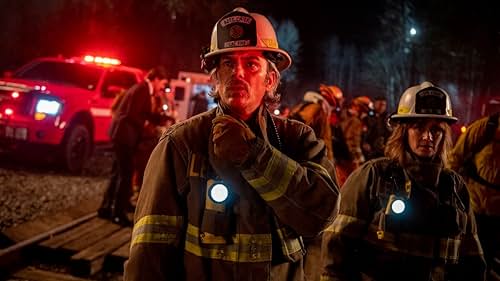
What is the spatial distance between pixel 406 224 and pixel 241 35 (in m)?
1.40

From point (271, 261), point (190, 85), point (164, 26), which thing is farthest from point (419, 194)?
point (164, 26)

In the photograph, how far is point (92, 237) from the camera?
5762mm

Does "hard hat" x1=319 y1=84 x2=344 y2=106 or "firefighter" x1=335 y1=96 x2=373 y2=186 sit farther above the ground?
"hard hat" x1=319 y1=84 x2=344 y2=106

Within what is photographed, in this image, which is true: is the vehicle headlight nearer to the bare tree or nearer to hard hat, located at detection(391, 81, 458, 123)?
hard hat, located at detection(391, 81, 458, 123)

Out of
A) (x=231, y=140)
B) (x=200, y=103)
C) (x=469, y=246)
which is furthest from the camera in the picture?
(x=200, y=103)

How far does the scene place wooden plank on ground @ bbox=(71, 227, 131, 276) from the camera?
496cm

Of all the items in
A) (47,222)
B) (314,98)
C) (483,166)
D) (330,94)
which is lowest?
(47,222)

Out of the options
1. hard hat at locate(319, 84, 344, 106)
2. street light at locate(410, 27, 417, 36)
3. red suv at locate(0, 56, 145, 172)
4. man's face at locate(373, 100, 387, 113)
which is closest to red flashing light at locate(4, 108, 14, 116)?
red suv at locate(0, 56, 145, 172)

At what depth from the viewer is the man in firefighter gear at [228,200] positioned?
171 cm

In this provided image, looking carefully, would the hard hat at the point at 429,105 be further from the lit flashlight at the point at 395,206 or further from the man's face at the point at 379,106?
the man's face at the point at 379,106

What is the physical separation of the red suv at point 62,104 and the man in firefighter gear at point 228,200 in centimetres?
771

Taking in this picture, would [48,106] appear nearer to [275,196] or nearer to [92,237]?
[92,237]

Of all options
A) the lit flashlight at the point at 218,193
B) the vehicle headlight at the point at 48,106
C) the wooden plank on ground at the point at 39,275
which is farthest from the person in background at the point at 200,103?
the lit flashlight at the point at 218,193

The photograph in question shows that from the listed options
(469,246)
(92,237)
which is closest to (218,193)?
(469,246)
